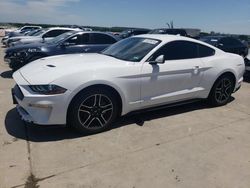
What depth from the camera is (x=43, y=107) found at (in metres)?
4.00

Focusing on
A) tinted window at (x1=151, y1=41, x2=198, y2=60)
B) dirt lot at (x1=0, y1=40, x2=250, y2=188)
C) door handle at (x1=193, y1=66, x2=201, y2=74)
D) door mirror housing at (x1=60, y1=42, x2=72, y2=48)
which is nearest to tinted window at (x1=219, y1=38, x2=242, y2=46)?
door mirror housing at (x1=60, y1=42, x2=72, y2=48)

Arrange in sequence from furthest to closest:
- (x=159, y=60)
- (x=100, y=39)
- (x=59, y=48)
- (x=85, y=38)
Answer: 1. (x=100, y=39)
2. (x=85, y=38)
3. (x=59, y=48)
4. (x=159, y=60)

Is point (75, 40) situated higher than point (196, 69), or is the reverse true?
point (75, 40)

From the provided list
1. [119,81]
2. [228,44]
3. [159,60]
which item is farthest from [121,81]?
[228,44]

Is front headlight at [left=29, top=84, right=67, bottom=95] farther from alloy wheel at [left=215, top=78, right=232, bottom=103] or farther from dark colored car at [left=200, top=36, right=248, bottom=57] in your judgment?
dark colored car at [left=200, top=36, right=248, bottom=57]

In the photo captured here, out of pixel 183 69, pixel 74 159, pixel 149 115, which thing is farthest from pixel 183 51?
pixel 74 159

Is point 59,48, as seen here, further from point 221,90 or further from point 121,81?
point 221,90

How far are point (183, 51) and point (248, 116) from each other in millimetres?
1805

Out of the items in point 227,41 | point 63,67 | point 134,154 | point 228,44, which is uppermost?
point 63,67

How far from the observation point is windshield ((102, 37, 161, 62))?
4941 mm

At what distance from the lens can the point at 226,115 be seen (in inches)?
221

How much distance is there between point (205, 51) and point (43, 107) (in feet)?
11.1

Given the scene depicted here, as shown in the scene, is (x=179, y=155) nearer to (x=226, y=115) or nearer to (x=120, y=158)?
(x=120, y=158)

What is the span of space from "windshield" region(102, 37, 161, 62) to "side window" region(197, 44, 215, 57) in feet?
3.38
